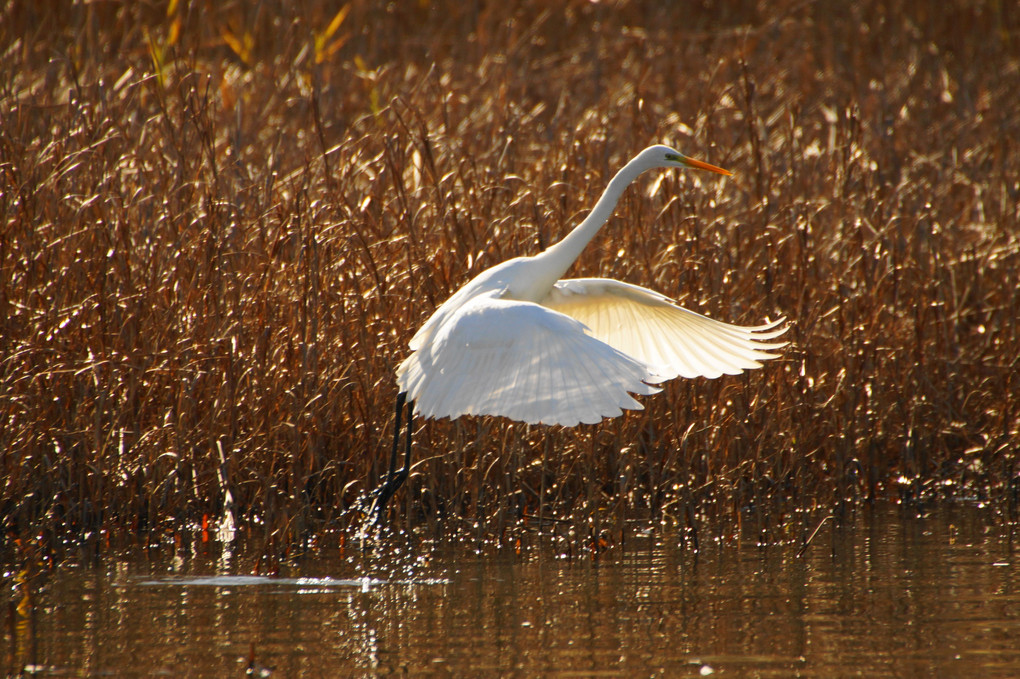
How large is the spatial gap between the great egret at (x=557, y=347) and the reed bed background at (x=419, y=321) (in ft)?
1.17

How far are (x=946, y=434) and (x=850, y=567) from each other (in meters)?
1.63

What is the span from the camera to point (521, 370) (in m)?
3.98

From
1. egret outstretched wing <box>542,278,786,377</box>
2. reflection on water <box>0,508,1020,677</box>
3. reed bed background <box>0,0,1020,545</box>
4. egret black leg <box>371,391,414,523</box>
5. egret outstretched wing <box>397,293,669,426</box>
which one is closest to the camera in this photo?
reflection on water <box>0,508,1020,677</box>

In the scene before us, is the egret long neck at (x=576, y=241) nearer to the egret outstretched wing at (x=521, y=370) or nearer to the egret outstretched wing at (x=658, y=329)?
the egret outstretched wing at (x=658, y=329)

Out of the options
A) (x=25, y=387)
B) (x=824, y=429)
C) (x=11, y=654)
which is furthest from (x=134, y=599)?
(x=824, y=429)

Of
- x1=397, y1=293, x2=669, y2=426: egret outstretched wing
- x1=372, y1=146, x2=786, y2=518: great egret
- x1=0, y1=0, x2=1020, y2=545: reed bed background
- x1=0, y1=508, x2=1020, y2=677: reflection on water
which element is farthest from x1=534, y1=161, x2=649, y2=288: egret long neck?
x1=0, y1=508, x2=1020, y2=677: reflection on water

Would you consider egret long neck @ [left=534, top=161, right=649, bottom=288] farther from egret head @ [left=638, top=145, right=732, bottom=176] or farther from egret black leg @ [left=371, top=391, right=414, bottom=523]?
egret black leg @ [left=371, top=391, right=414, bottom=523]

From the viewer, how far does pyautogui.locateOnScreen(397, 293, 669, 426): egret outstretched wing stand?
3.73 meters

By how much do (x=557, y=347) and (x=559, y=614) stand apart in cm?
87

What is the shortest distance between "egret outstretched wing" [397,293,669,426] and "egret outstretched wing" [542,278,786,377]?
0.65 m

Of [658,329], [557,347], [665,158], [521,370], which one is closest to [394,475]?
[521,370]

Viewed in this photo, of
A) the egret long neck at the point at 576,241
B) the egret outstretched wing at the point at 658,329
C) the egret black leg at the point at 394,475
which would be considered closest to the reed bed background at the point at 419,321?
the egret black leg at the point at 394,475

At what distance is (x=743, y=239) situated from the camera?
6258mm

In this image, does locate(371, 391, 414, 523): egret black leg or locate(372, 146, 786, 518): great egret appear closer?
locate(372, 146, 786, 518): great egret
